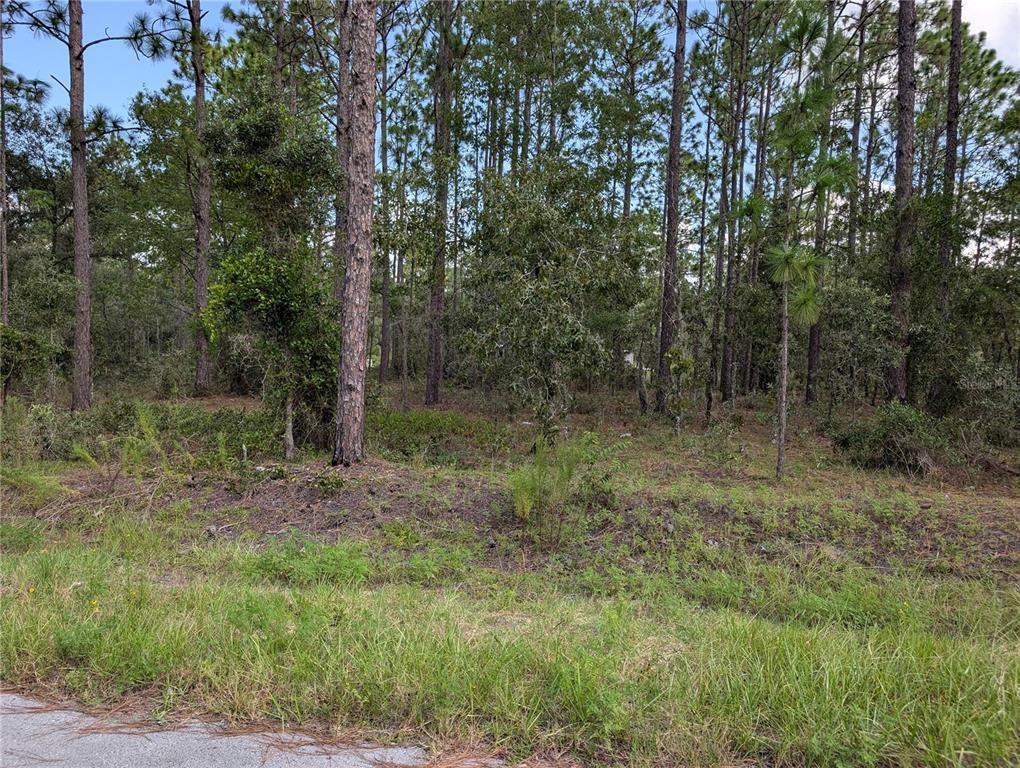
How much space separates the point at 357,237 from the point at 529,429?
21.5ft

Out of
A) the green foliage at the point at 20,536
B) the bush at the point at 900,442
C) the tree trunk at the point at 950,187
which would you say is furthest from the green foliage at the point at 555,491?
the tree trunk at the point at 950,187

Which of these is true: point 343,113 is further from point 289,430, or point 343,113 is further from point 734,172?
point 734,172

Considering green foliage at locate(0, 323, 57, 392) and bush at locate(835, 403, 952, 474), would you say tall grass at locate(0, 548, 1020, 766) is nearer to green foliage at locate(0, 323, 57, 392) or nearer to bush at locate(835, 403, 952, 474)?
bush at locate(835, 403, 952, 474)

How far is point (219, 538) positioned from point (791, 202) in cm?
901

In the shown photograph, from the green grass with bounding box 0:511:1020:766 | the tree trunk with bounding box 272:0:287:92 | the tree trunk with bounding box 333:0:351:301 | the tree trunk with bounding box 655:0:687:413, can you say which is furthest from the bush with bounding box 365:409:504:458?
the tree trunk with bounding box 272:0:287:92

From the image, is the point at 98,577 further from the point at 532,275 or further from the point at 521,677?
the point at 532,275

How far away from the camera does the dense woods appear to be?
851 cm

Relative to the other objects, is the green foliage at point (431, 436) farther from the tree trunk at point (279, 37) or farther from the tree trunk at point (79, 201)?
the tree trunk at point (279, 37)

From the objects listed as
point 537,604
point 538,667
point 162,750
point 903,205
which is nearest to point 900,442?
point 903,205

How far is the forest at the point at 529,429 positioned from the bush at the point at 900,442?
6cm

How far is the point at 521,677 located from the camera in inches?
103

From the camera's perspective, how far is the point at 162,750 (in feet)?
7.25

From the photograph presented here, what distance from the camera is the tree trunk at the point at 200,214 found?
48.9 feet

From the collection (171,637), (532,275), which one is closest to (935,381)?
(532,275)
